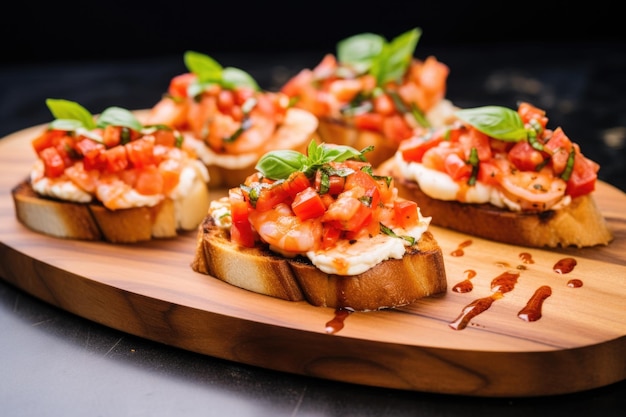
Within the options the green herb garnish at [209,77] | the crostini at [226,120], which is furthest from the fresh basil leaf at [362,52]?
the green herb garnish at [209,77]

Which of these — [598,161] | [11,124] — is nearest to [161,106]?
[11,124]

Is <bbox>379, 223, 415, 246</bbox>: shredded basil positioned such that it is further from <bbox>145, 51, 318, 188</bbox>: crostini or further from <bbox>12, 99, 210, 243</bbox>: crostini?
<bbox>145, 51, 318, 188</bbox>: crostini

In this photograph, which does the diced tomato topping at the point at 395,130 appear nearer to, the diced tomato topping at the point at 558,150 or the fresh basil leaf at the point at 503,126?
the fresh basil leaf at the point at 503,126

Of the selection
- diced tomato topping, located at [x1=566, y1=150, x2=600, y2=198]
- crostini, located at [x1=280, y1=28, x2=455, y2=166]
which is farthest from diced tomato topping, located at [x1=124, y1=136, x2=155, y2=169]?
diced tomato topping, located at [x1=566, y1=150, x2=600, y2=198]

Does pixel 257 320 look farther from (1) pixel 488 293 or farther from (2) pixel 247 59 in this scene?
(2) pixel 247 59

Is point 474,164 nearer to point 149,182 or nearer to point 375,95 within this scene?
point 375,95
